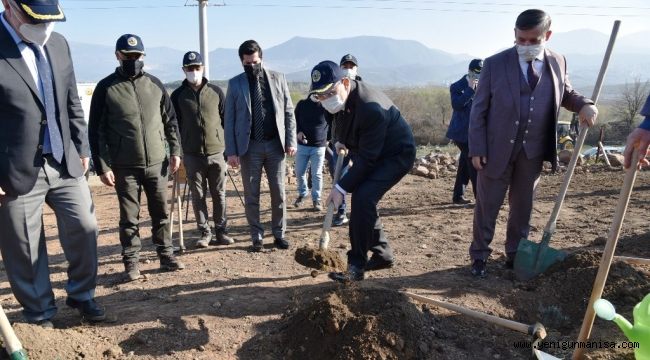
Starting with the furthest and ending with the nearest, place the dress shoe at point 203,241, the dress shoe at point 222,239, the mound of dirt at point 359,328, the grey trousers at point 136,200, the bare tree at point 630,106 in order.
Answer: the bare tree at point 630,106, the dress shoe at point 222,239, the dress shoe at point 203,241, the grey trousers at point 136,200, the mound of dirt at point 359,328

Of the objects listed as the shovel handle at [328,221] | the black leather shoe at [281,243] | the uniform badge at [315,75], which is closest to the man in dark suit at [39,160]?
the uniform badge at [315,75]

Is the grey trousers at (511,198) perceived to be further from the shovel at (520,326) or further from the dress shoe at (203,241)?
the dress shoe at (203,241)

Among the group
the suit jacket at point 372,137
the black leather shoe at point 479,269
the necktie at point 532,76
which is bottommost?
the black leather shoe at point 479,269

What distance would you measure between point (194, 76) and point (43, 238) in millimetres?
2473

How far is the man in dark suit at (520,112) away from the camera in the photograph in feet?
12.6

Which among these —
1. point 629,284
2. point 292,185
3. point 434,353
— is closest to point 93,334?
point 434,353

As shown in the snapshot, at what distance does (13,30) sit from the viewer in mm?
2900

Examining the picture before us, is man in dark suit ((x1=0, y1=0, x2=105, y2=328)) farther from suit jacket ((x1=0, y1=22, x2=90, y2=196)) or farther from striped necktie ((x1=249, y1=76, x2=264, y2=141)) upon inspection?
striped necktie ((x1=249, y1=76, x2=264, y2=141))

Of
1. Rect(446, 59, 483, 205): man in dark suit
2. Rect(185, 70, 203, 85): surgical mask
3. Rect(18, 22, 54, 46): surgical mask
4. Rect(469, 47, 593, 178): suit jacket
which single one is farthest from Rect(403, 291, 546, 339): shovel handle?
Rect(185, 70, 203, 85): surgical mask

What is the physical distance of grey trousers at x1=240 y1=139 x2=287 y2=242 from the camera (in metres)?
4.97

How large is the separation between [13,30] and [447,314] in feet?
10.9

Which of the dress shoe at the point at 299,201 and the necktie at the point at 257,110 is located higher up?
the necktie at the point at 257,110

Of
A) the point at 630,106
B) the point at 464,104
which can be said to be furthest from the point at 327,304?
the point at 630,106

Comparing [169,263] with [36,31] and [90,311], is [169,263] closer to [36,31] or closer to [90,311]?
[90,311]
